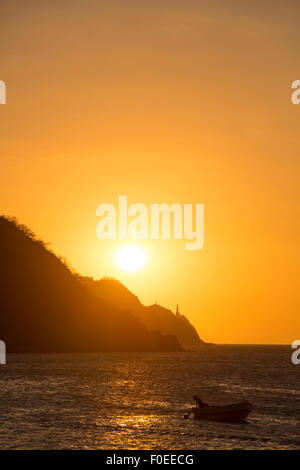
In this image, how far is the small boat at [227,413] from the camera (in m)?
58.8

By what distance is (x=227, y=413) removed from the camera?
194ft

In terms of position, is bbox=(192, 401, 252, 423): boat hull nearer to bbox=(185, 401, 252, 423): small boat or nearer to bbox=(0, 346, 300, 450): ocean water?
bbox=(185, 401, 252, 423): small boat

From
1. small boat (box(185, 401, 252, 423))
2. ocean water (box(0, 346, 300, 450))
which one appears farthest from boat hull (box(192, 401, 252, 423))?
ocean water (box(0, 346, 300, 450))

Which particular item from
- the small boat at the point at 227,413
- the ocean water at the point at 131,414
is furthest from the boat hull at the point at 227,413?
the ocean water at the point at 131,414

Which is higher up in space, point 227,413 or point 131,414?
point 227,413

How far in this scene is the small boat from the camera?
58750 mm

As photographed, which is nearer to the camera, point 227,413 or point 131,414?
point 227,413

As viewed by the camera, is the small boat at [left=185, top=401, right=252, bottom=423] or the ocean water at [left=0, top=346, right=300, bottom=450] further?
the small boat at [left=185, top=401, right=252, bottom=423]

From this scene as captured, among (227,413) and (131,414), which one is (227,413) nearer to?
(227,413)

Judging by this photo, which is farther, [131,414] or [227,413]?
[131,414]

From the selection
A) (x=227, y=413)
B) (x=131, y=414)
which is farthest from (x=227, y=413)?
(x=131, y=414)

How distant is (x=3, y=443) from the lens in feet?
145
